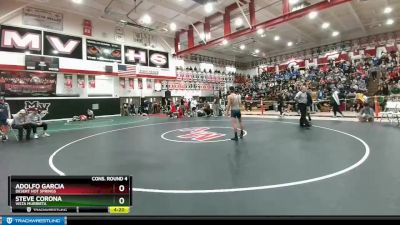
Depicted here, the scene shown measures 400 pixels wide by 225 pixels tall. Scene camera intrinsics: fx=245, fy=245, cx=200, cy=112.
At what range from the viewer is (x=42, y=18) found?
17281 millimetres

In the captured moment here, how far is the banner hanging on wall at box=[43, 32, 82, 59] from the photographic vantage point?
17.4 meters

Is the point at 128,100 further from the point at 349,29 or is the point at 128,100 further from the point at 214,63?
Answer: the point at 349,29

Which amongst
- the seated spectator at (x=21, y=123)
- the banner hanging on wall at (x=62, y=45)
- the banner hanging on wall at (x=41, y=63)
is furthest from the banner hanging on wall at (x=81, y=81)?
the seated spectator at (x=21, y=123)

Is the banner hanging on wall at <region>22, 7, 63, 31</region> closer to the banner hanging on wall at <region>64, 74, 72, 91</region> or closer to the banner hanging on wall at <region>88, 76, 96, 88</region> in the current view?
the banner hanging on wall at <region>64, 74, 72, 91</region>

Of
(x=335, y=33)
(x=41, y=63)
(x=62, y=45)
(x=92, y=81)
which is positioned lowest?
(x=92, y=81)

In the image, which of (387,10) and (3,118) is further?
(387,10)

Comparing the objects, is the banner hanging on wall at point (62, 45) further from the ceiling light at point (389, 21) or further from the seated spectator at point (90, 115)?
the ceiling light at point (389, 21)

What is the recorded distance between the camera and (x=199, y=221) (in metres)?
2.66

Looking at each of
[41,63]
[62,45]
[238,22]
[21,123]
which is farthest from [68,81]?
[238,22]

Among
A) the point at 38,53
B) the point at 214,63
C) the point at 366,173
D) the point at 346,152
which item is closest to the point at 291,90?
the point at 214,63

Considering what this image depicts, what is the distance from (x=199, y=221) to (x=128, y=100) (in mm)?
21721
